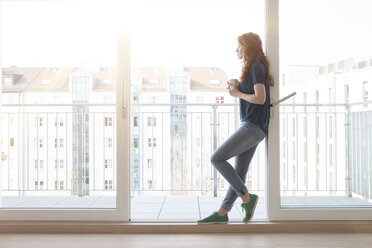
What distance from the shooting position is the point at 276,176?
8.46 feet

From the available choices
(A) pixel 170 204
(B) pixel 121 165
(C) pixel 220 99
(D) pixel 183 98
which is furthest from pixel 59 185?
(C) pixel 220 99

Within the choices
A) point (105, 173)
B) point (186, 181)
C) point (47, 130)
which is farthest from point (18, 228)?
point (186, 181)

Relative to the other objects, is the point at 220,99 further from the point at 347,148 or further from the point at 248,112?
the point at 248,112

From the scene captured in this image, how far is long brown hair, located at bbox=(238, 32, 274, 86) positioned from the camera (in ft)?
8.05

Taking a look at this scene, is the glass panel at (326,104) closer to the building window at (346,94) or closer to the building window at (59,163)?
the building window at (346,94)

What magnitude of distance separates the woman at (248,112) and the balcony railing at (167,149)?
2.59ft

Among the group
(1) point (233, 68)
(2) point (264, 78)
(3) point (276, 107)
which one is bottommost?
(3) point (276, 107)

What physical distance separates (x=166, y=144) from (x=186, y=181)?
24.7 inches

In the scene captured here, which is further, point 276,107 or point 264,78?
point 276,107

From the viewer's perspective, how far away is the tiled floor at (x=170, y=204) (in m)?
2.76

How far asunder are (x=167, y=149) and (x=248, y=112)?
9.16 feet

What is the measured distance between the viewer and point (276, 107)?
2.58 meters

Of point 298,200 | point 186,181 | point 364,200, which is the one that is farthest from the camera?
point 186,181

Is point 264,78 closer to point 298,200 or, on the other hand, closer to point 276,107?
point 276,107
